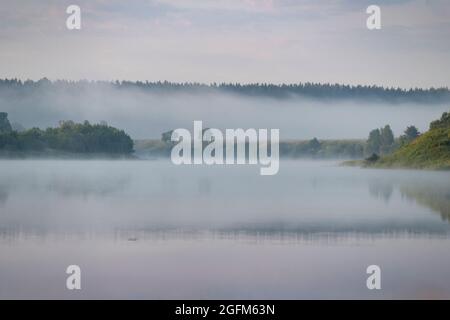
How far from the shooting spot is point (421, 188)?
78.6 feet

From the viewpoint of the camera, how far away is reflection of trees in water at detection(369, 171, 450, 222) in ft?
70.6

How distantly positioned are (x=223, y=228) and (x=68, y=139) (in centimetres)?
695

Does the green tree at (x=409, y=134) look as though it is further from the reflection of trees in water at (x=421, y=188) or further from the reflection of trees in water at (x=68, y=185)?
the reflection of trees in water at (x=68, y=185)

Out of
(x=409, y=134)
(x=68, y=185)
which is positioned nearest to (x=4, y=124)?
(x=68, y=185)

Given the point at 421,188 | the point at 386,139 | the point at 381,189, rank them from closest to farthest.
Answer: the point at 421,188 < the point at 386,139 < the point at 381,189

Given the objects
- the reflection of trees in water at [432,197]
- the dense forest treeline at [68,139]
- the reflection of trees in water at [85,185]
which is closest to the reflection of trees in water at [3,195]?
the reflection of trees in water at [85,185]

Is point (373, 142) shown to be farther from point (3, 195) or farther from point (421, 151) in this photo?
point (3, 195)

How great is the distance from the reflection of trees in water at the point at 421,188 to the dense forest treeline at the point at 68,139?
696 centimetres

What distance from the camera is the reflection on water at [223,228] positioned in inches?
584

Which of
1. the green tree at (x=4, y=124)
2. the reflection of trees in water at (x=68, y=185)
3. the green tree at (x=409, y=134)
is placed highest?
the green tree at (x=4, y=124)

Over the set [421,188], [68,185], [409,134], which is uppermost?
[409,134]

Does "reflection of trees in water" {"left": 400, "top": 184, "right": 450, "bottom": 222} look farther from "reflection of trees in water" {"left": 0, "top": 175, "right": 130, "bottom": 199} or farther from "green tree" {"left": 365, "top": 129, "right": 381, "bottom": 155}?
"reflection of trees in water" {"left": 0, "top": 175, "right": 130, "bottom": 199}
